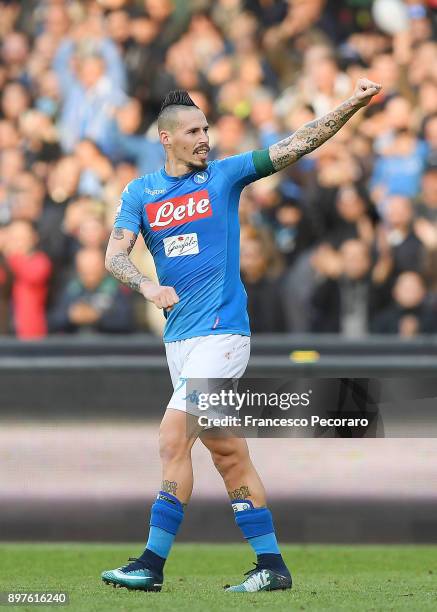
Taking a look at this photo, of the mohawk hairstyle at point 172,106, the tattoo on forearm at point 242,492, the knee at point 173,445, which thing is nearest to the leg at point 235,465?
the tattoo on forearm at point 242,492

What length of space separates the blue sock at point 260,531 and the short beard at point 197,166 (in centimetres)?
166

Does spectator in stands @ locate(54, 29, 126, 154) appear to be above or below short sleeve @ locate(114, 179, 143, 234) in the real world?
above

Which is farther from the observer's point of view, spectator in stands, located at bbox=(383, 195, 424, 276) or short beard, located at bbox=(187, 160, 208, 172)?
spectator in stands, located at bbox=(383, 195, 424, 276)

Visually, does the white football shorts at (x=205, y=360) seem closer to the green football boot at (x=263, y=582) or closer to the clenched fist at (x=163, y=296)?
the clenched fist at (x=163, y=296)

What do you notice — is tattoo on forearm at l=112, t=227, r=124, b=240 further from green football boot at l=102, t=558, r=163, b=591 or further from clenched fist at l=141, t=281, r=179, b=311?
green football boot at l=102, t=558, r=163, b=591

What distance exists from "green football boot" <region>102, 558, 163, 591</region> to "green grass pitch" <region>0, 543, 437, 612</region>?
0.06 metres

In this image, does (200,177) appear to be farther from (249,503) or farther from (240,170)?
(249,503)

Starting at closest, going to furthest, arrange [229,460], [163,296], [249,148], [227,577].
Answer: [163,296]
[229,460]
[227,577]
[249,148]

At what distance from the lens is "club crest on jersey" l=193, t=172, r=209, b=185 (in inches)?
284

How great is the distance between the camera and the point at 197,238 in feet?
23.5

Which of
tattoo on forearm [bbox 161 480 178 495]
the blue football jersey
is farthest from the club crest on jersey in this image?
tattoo on forearm [bbox 161 480 178 495]

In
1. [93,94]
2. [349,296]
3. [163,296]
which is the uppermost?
[93,94]

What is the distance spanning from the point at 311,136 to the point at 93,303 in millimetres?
5959

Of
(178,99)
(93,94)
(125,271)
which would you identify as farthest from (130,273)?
(93,94)
